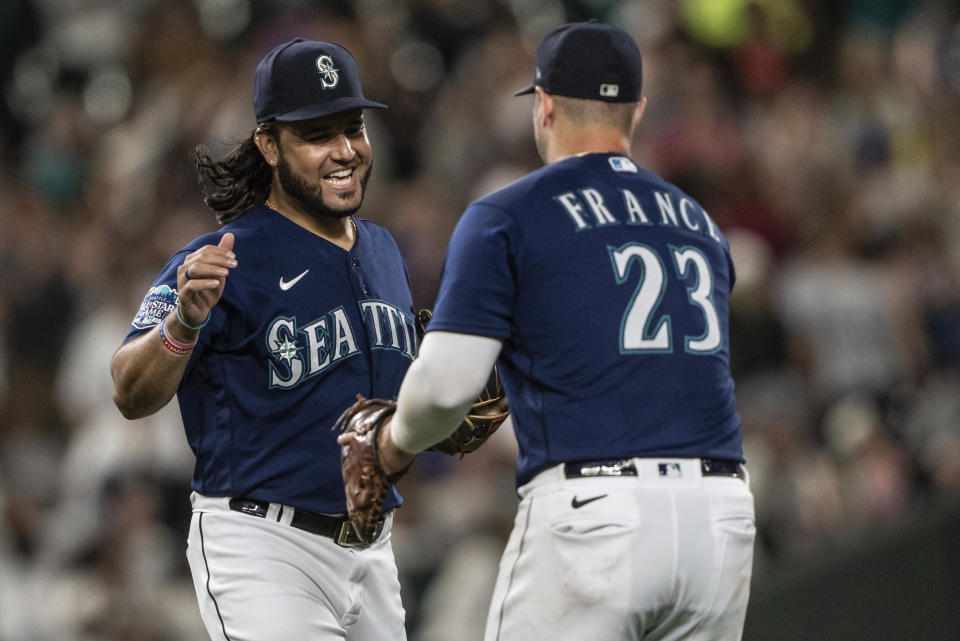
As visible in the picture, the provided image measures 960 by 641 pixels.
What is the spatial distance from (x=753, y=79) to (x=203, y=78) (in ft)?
13.2

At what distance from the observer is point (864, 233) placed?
9742 millimetres

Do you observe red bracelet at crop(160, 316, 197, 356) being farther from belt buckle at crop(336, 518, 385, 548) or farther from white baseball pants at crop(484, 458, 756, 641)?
white baseball pants at crop(484, 458, 756, 641)

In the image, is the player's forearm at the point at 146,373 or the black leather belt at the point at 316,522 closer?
the player's forearm at the point at 146,373

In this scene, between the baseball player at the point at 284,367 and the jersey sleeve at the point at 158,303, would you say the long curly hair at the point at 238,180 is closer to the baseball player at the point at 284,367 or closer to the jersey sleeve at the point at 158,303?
the baseball player at the point at 284,367

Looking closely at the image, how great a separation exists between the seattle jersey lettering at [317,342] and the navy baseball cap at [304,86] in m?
0.60

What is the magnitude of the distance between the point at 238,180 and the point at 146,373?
0.84m

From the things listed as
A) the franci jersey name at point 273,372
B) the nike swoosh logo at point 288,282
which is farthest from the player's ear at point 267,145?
the nike swoosh logo at point 288,282

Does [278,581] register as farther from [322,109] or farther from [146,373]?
[322,109]

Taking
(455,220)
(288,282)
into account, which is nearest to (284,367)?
(288,282)

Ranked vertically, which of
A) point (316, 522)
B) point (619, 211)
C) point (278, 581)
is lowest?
point (278, 581)

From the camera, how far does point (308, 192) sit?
4.43 metres

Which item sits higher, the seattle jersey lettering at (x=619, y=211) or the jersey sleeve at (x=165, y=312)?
the seattle jersey lettering at (x=619, y=211)

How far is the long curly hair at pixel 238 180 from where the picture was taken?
4.64m

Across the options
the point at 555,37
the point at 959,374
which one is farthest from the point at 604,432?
the point at 959,374
